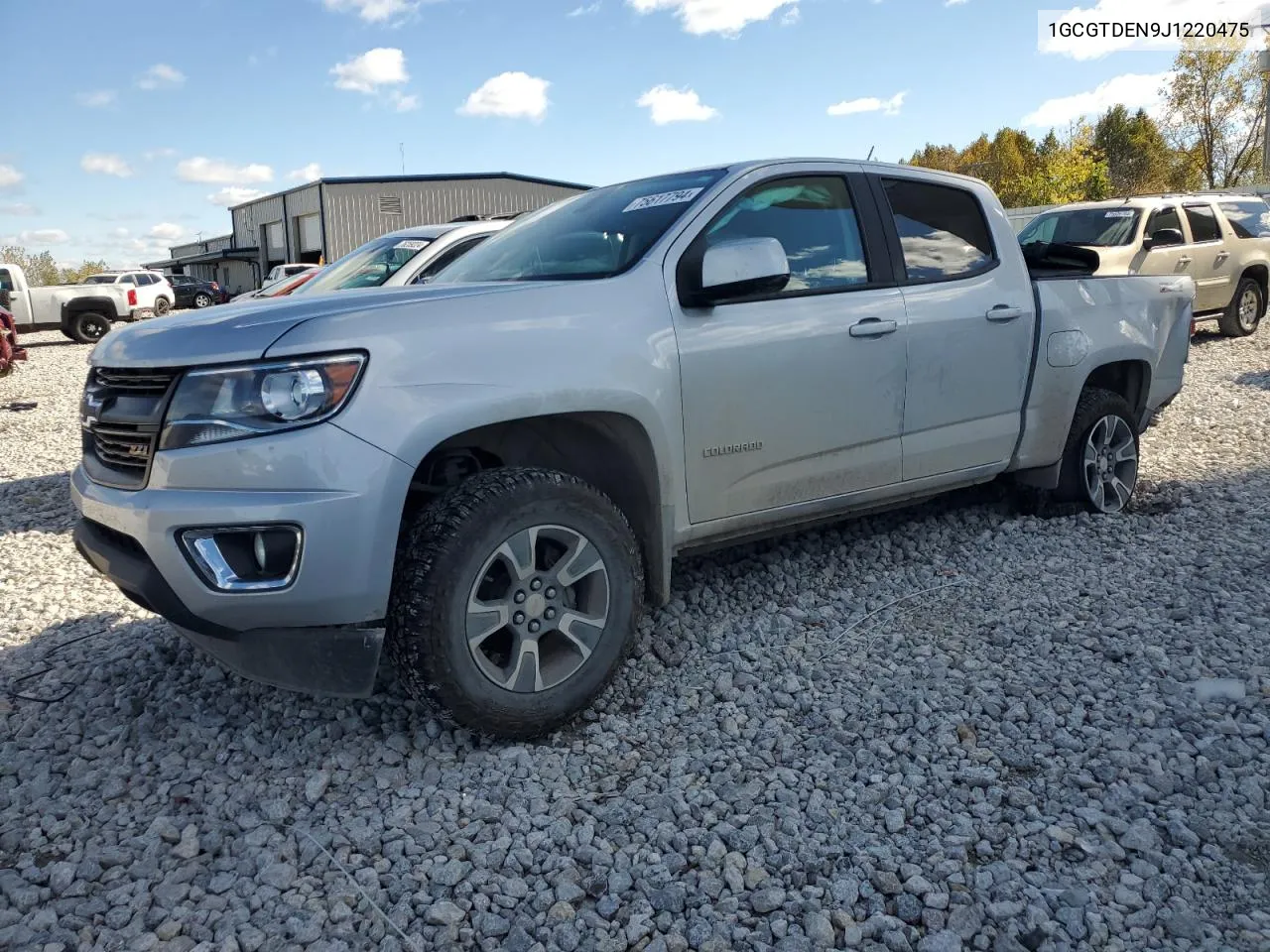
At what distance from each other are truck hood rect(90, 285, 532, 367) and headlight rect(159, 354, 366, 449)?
0.21 feet

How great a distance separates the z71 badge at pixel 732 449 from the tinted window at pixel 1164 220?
33.5 feet

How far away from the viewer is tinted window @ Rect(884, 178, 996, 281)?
4.18 metres

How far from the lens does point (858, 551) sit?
475 centimetres

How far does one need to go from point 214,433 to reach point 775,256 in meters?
1.85

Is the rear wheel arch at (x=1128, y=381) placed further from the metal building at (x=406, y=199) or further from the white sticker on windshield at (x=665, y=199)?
the metal building at (x=406, y=199)

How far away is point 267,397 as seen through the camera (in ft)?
8.65

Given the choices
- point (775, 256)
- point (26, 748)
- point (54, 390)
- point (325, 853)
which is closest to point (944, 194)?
point (775, 256)

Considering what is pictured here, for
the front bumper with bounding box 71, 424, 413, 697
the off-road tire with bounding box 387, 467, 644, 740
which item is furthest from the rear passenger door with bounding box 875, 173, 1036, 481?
the front bumper with bounding box 71, 424, 413, 697

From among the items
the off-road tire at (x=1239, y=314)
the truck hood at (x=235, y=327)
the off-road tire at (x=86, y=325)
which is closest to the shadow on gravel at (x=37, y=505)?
the truck hood at (x=235, y=327)

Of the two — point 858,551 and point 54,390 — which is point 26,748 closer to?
point 858,551

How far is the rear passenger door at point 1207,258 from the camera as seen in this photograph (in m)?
12.1

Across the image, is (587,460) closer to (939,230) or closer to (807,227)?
(807,227)

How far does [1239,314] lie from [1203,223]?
158 centimetres

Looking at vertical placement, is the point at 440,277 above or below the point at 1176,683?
above
